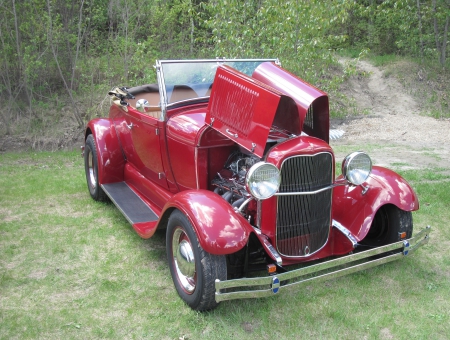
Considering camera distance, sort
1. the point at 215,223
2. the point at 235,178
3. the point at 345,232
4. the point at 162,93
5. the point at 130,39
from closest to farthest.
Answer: the point at 215,223 < the point at 345,232 < the point at 235,178 < the point at 162,93 < the point at 130,39

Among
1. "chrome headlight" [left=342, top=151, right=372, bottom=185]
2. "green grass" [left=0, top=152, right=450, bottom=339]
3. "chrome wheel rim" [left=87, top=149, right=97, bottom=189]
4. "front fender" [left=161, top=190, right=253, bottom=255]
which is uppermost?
"chrome headlight" [left=342, top=151, right=372, bottom=185]

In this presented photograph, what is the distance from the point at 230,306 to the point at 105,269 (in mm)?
1262

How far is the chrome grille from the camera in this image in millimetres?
3199

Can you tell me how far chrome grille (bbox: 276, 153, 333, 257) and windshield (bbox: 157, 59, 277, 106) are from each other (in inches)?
61.7

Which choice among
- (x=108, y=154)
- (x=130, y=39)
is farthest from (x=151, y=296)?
(x=130, y=39)

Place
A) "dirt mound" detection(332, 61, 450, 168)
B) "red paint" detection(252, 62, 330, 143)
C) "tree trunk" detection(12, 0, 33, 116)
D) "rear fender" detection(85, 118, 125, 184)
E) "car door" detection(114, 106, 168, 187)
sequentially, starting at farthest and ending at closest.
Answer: "tree trunk" detection(12, 0, 33, 116) → "dirt mound" detection(332, 61, 450, 168) → "rear fender" detection(85, 118, 125, 184) → "car door" detection(114, 106, 168, 187) → "red paint" detection(252, 62, 330, 143)

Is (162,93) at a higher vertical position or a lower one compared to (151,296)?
higher

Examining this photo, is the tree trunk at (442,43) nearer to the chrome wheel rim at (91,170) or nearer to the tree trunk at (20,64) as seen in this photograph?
the tree trunk at (20,64)

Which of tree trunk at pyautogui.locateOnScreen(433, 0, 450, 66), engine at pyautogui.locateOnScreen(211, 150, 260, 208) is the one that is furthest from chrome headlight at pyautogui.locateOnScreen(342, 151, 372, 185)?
tree trunk at pyautogui.locateOnScreen(433, 0, 450, 66)

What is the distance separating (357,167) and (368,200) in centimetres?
33

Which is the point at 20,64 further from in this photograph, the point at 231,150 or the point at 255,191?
the point at 255,191

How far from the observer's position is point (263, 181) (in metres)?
3.00

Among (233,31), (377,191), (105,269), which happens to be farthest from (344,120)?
(105,269)

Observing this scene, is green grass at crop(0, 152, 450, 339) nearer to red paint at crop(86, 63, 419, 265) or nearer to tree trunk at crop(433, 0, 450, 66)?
red paint at crop(86, 63, 419, 265)
